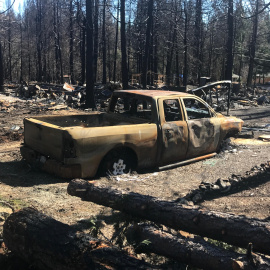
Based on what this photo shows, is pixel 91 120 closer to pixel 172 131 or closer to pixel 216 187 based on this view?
pixel 172 131

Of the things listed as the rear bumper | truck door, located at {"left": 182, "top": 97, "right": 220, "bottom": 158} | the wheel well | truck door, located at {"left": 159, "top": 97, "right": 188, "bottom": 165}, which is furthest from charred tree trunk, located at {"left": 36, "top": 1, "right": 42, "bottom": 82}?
the wheel well

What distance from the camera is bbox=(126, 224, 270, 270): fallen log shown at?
2686 millimetres

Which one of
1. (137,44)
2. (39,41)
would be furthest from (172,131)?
(39,41)

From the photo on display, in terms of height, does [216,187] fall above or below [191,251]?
below

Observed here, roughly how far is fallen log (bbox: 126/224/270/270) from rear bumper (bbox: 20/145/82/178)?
Answer: 2293 millimetres

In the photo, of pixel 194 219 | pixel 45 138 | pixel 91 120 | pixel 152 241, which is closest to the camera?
pixel 152 241

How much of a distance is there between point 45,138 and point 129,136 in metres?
1.58

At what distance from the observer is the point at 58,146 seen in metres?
5.70

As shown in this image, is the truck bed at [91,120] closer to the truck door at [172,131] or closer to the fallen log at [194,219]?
the truck door at [172,131]

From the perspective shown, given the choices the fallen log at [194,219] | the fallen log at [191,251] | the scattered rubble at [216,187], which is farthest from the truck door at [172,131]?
the fallen log at [191,251]

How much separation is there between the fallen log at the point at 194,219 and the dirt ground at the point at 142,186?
1.21 ft

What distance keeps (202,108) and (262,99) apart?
56.6 feet

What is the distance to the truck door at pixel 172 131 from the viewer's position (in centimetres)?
678

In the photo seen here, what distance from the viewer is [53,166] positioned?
5816mm
